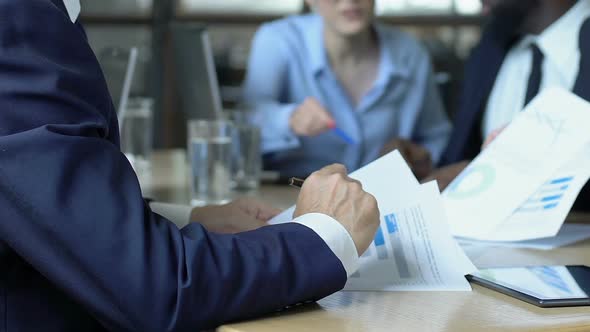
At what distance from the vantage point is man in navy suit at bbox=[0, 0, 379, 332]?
2.81ft

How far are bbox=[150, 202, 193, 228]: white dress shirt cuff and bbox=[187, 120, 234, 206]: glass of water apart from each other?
47 cm

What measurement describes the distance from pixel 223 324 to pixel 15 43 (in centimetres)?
36

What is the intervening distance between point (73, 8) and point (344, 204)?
1.27 ft

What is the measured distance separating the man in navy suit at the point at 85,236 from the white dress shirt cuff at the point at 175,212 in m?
0.37

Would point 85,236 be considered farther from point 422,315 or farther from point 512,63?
point 512,63

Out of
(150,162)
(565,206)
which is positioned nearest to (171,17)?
(150,162)

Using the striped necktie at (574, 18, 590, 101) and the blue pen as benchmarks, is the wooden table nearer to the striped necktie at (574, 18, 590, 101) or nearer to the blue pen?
the striped necktie at (574, 18, 590, 101)

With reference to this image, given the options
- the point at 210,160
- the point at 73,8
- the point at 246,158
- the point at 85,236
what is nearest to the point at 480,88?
the point at 246,158

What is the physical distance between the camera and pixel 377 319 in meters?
0.94

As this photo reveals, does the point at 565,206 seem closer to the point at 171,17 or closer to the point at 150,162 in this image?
the point at 150,162

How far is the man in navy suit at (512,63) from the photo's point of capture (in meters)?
2.04

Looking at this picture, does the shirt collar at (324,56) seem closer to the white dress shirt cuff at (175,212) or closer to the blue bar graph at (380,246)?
the white dress shirt cuff at (175,212)

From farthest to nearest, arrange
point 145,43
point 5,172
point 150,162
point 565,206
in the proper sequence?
point 145,43
point 150,162
point 565,206
point 5,172

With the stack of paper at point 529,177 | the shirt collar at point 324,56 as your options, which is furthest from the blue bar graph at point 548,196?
the shirt collar at point 324,56
